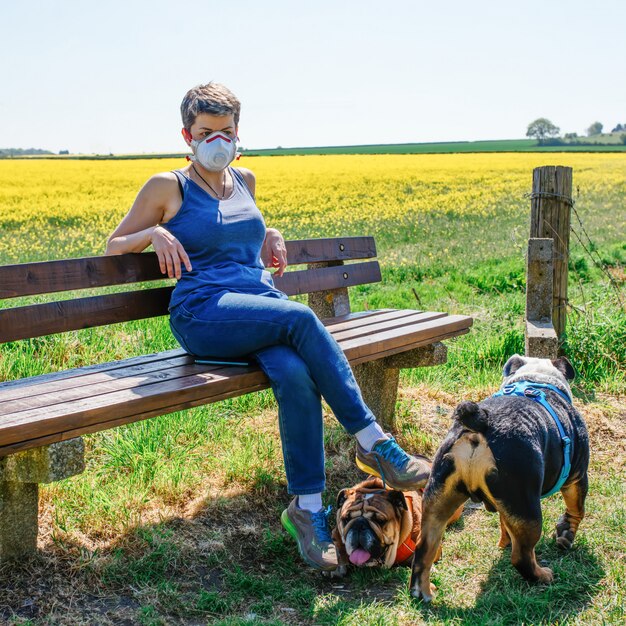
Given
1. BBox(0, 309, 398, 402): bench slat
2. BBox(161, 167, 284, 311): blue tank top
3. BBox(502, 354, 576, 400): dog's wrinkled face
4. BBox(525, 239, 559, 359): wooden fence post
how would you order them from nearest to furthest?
BBox(0, 309, 398, 402): bench slat, BBox(502, 354, 576, 400): dog's wrinkled face, BBox(161, 167, 284, 311): blue tank top, BBox(525, 239, 559, 359): wooden fence post

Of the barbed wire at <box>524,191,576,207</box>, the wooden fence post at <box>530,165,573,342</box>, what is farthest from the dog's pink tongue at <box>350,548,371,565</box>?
the barbed wire at <box>524,191,576,207</box>

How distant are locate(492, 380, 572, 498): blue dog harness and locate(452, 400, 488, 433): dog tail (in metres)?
0.32

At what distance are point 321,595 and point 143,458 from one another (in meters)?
1.15

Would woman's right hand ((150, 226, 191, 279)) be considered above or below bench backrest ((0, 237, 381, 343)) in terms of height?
above

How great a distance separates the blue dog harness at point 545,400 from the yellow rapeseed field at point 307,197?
818 cm

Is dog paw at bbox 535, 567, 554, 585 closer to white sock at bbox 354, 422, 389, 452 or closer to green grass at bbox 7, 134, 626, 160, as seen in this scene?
white sock at bbox 354, 422, 389, 452

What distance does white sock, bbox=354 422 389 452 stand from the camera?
301 cm

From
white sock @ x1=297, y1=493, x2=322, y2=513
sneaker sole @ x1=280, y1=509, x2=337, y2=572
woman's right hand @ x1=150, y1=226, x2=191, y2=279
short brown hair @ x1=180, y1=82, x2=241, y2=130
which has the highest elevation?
short brown hair @ x1=180, y1=82, x2=241, y2=130

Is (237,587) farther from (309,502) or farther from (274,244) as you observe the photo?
(274,244)

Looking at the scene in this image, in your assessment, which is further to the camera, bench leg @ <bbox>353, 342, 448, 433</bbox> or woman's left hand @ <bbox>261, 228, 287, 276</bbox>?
bench leg @ <bbox>353, 342, 448, 433</bbox>

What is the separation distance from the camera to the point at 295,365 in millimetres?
2955

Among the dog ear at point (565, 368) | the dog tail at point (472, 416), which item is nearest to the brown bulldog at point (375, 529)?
the dog tail at point (472, 416)

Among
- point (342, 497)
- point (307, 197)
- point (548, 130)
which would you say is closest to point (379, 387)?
point (342, 497)

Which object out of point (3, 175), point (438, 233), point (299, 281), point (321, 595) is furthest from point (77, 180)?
point (321, 595)
